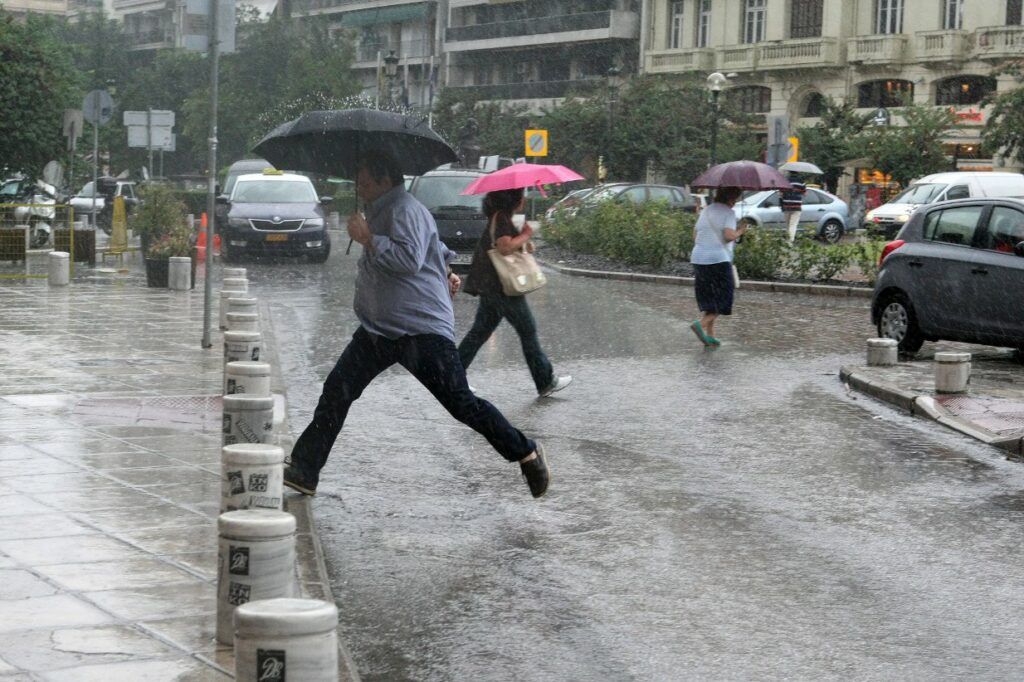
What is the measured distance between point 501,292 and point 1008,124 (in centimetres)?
3942

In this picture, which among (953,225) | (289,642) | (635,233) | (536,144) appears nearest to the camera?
(289,642)

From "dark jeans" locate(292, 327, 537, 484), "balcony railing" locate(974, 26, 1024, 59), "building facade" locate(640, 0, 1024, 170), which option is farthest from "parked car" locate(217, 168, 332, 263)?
"balcony railing" locate(974, 26, 1024, 59)

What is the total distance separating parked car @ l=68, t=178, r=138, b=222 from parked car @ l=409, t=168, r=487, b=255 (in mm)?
13614

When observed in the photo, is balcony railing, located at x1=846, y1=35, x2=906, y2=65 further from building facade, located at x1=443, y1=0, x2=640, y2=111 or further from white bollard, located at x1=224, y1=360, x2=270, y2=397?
white bollard, located at x1=224, y1=360, x2=270, y2=397

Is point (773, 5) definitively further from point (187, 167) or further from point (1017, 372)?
point (1017, 372)

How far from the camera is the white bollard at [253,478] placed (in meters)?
5.78

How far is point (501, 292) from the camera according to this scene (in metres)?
11.9

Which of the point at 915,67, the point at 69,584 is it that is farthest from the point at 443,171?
the point at 915,67

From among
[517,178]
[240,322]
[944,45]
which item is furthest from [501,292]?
[944,45]

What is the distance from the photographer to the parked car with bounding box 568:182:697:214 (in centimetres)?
3344

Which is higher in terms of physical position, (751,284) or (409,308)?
(409,308)

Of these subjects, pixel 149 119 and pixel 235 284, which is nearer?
pixel 235 284

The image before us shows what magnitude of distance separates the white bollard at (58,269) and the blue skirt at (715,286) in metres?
10.0

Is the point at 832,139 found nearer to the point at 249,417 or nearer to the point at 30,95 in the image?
the point at 30,95
